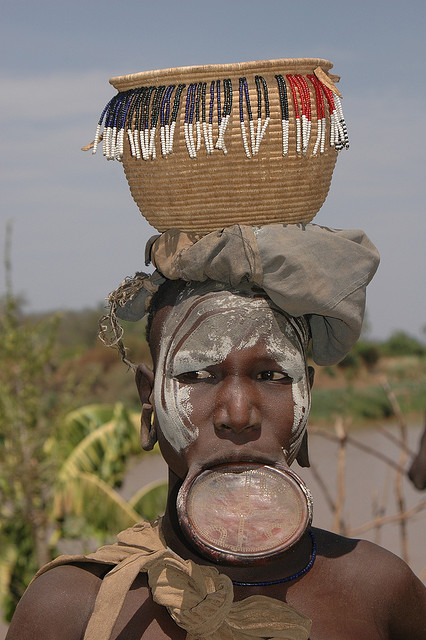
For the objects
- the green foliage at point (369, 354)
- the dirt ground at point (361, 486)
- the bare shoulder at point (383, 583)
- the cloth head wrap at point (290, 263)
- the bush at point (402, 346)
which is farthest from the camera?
the bush at point (402, 346)

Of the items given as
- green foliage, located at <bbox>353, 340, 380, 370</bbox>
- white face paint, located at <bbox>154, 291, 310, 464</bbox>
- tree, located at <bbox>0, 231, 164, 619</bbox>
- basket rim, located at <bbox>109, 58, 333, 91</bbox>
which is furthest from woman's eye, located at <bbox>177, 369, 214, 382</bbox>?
green foliage, located at <bbox>353, 340, 380, 370</bbox>

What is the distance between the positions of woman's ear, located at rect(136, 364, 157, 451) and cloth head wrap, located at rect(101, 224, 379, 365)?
0.28 meters

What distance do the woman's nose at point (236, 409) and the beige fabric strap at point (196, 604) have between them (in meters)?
0.33

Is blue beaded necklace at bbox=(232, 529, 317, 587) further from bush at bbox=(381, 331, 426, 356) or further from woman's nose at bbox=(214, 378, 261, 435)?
bush at bbox=(381, 331, 426, 356)

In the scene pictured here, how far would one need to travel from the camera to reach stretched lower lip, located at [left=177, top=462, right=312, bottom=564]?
5.63 ft

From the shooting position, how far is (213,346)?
185 cm

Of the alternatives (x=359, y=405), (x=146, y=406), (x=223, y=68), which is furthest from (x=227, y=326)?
(x=359, y=405)

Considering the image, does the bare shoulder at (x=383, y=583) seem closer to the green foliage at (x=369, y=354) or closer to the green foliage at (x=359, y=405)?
the green foliage at (x=359, y=405)

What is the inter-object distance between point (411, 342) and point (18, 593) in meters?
18.2

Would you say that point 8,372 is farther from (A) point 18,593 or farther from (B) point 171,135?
(B) point 171,135

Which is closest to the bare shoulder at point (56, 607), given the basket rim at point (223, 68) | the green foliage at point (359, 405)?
the basket rim at point (223, 68)

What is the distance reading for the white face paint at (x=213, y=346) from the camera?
1.85m

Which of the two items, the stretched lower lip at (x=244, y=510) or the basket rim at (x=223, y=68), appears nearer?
the stretched lower lip at (x=244, y=510)

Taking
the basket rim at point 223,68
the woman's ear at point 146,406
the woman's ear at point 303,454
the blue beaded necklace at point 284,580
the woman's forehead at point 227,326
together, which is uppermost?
the basket rim at point 223,68
